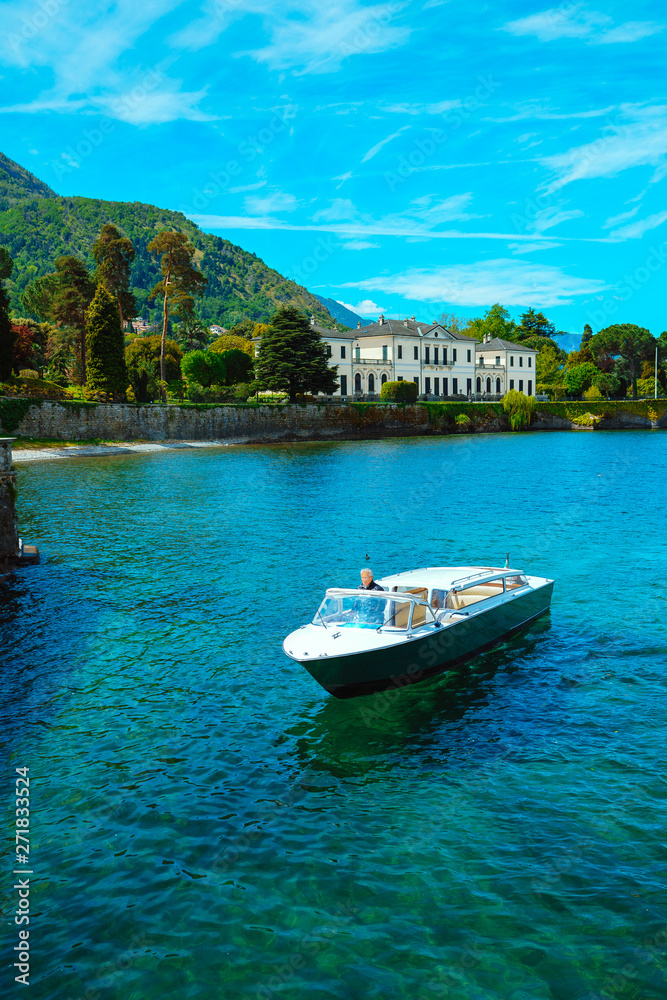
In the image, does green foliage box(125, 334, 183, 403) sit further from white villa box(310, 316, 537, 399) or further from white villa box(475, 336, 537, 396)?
white villa box(475, 336, 537, 396)

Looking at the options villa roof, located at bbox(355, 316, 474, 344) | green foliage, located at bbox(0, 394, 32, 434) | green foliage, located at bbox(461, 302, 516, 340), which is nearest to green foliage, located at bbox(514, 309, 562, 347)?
green foliage, located at bbox(461, 302, 516, 340)

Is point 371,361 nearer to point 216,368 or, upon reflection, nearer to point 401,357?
point 401,357

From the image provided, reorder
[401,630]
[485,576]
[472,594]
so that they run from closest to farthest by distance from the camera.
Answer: [401,630]
[485,576]
[472,594]

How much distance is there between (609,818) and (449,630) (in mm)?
4990

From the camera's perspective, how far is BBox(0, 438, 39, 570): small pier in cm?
2219

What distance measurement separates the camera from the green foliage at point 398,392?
104 meters

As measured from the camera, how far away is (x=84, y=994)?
6.96m

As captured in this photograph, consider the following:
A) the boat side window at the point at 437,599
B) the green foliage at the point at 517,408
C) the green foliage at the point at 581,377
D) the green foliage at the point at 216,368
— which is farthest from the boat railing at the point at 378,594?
the green foliage at the point at 581,377

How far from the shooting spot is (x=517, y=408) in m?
113

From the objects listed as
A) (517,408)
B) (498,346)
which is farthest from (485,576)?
(498,346)

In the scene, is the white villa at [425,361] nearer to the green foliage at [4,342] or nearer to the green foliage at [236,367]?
the green foliage at [236,367]

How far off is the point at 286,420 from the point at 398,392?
2346 cm

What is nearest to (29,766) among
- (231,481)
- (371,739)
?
(371,739)

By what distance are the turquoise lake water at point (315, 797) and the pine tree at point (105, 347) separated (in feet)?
170
